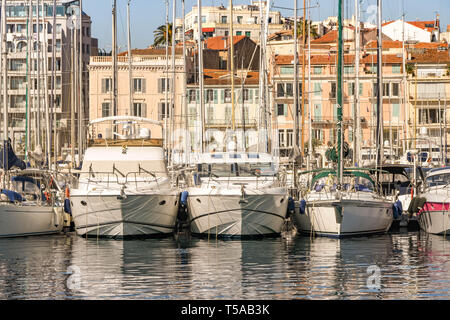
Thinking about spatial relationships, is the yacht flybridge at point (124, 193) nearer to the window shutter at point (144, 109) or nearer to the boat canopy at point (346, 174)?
the boat canopy at point (346, 174)

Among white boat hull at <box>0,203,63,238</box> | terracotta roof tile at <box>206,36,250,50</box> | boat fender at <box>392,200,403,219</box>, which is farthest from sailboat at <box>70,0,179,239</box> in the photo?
terracotta roof tile at <box>206,36,250,50</box>

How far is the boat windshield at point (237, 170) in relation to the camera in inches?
1335

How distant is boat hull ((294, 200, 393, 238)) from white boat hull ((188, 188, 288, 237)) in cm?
128

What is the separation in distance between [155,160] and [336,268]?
11424mm

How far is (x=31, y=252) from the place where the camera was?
29.6 meters

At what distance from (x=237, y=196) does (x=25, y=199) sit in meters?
8.57

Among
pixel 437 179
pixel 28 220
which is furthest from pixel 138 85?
pixel 28 220

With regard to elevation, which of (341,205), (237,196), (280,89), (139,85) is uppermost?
(139,85)

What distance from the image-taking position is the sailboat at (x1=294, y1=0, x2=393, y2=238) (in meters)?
33.1

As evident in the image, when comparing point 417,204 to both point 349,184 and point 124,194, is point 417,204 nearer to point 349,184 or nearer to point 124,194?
point 349,184

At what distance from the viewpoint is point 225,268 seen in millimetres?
25328
